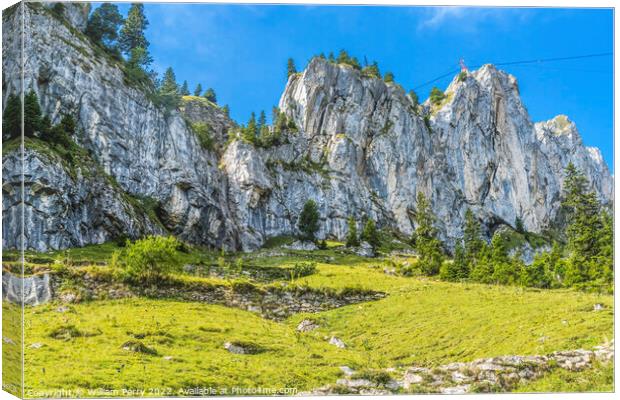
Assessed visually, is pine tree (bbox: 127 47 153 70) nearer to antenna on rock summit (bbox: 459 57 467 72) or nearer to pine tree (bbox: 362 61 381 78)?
pine tree (bbox: 362 61 381 78)

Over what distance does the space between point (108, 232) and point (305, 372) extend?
9.36 metres

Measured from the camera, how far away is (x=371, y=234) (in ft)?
79.3

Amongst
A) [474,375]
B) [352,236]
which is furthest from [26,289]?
[352,236]

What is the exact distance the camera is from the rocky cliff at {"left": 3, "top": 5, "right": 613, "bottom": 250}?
1855 cm

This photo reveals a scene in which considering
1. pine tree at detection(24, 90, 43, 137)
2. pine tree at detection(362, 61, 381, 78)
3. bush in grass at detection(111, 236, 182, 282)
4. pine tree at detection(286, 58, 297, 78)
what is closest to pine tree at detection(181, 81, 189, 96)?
pine tree at detection(286, 58, 297, 78)

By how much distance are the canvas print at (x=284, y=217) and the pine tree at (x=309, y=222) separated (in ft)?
0.52

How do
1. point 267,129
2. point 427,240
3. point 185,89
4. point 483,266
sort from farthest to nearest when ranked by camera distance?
1. point 267,129
2. point 483,266
3. point 427,240
4. point 185,89

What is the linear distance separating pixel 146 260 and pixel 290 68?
27.7 feet

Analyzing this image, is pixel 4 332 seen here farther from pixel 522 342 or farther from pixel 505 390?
pixel 522 342

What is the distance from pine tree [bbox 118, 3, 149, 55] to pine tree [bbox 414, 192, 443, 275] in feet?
43.8

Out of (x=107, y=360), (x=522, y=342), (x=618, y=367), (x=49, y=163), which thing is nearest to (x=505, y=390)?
(x=522, y=342)

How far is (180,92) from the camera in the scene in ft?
59.6

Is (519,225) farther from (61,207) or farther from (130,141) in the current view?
(61,207)

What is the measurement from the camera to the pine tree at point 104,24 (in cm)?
1638
